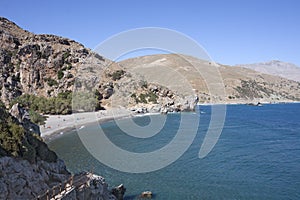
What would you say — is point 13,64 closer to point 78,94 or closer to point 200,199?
point 78,94

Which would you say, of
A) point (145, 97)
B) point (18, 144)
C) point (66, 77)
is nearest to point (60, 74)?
point (66, 77)

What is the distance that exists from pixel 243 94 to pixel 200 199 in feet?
511

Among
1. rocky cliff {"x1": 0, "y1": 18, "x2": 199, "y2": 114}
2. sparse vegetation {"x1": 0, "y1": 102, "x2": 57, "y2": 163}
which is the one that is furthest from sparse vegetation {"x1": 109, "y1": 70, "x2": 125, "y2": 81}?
sparse vegetation {"x1": 0, "y1": 102, "x2": 57, "y2": 163}

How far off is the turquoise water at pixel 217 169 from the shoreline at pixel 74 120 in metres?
2.81

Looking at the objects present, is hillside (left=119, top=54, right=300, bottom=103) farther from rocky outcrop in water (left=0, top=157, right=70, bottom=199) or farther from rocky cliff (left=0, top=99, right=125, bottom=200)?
rocky outcrop in water (left=0, top=157, right=70, bottom=199)

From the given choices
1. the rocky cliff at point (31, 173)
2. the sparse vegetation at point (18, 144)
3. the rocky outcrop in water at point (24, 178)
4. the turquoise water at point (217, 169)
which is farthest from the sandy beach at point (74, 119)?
the rocky outcrop in water at point (24, 178)

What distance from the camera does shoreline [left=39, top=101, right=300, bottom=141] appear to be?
48.0 m

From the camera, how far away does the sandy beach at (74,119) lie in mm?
49281

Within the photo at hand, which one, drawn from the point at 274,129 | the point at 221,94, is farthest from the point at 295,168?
the point at 221,94

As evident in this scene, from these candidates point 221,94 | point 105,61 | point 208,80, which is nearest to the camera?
point 105,61

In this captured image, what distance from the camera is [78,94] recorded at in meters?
75.1

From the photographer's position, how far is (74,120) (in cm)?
6034

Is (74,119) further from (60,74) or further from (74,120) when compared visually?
(60,74)

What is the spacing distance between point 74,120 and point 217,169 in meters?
38.3
